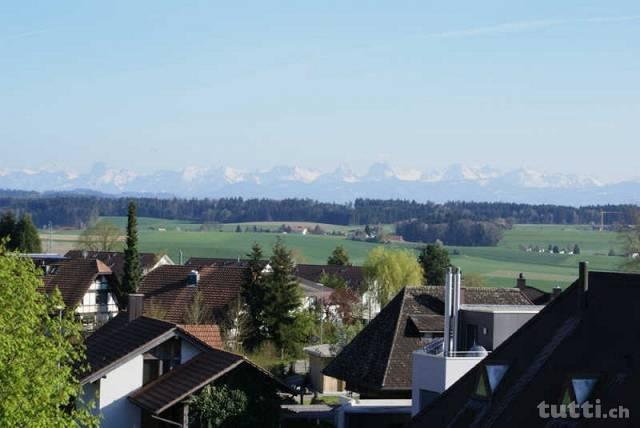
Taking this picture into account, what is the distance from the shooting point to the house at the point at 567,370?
21.7 meters

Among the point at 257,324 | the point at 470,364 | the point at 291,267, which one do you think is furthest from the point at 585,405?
the point at 291,267

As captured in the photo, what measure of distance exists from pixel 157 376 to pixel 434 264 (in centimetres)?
6219

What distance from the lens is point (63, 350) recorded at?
23.9m

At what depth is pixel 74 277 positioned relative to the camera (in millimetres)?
78438

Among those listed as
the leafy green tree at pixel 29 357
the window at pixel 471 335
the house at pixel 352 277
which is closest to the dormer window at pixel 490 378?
the leafy green tree at pixel 29 357

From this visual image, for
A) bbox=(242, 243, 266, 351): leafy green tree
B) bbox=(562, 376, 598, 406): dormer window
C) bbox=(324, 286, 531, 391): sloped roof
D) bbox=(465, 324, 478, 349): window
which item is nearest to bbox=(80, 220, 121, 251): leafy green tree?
bbox=(242, 243, 266, 351): leafy green tree

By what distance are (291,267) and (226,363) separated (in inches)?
1256

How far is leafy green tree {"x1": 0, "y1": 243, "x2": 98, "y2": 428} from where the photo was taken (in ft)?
73.0

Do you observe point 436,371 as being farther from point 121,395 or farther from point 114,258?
point 114,258

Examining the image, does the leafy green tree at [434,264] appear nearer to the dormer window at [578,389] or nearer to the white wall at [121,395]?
the white wall at [121,395]

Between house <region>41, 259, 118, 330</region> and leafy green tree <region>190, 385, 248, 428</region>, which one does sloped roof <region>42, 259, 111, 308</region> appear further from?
leafy green tree <region>190, 385, 248, 428</region>

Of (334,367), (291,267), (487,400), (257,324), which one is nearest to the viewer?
(487,400)

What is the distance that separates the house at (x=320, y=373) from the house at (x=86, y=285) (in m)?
25.4

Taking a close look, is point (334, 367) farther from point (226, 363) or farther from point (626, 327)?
point (626, 327)
